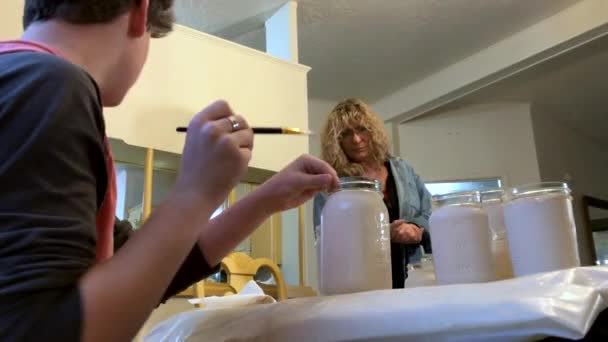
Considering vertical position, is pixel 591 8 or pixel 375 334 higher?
pixel 591 8

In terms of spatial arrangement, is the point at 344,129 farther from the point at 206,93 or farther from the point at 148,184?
the point at 148,184

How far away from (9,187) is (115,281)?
0.32 feet

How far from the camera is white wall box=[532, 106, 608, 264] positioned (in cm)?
372

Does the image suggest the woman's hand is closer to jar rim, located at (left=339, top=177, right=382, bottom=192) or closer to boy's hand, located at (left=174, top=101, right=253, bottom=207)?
jar rim, located at (left=339, top=177, right=382, bottom=192)

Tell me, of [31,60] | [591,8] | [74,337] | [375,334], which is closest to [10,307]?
[74,337]

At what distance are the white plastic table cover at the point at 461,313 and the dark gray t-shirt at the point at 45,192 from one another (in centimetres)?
24

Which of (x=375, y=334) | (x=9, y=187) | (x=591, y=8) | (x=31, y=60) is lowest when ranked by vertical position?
(x=375, y=334)

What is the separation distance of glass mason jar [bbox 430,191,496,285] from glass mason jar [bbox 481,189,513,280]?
0.03 metres

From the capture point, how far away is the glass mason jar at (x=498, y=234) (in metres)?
0.71

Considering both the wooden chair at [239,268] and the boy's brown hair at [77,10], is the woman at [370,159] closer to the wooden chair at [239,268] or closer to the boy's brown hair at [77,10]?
the wooden chair at [239,268]

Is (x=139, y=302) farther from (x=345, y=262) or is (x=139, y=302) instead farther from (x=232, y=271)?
(x=232, y=271)

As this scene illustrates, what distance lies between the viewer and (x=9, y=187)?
14.4 inches

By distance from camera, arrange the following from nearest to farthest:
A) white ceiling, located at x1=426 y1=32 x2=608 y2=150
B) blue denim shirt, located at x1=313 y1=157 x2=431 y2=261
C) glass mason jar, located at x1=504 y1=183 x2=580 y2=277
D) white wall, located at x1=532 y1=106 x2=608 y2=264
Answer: glass mason jar, located at x1=504 y1=183 x2=580 y2=277 → blue denim shirt, located at x1=313 y1=157 x2=431 y2=261 → white ceiling, located at x1=426 y1=32 x2=608 y2=150 → white wall, located at x1=532 y1=106 x2=608 y2=264

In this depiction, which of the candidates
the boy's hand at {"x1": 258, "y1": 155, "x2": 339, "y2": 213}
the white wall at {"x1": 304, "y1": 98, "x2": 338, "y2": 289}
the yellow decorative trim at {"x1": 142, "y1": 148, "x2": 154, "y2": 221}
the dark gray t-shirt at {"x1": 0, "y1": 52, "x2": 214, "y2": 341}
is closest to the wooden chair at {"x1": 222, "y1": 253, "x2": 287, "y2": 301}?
the yellow decorative trim at {"x1": 142, "y1": 148, "x2": 154, "y2": 221}
